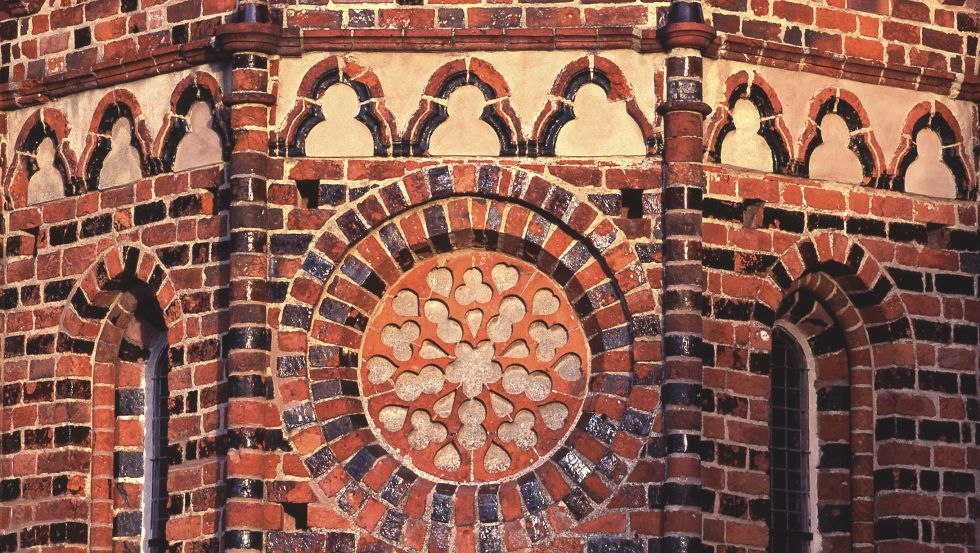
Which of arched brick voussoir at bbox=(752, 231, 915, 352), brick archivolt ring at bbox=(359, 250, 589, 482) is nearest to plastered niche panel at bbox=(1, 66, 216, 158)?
brick archivolt ring at bbox=(359, 250, 589, 482)

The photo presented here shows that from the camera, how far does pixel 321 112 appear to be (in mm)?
22109

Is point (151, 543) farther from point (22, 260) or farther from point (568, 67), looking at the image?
point (568, 67)

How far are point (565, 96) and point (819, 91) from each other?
228 centimetres

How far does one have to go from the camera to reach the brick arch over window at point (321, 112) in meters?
22.0

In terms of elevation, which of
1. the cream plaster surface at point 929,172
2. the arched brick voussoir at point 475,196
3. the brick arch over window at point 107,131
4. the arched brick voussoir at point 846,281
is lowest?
the arched brick voussoir at point 846,281

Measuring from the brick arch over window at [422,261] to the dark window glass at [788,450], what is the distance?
2.06 meters

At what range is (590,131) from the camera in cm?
2195

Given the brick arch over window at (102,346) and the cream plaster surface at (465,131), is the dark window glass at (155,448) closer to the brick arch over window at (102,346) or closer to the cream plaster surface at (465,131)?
the brick arch over window at (102,346)

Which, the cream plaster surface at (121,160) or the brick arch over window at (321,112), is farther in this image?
the cream plaster surface at (121,160)

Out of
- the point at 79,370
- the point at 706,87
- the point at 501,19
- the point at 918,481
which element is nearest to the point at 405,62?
the point at 501,19

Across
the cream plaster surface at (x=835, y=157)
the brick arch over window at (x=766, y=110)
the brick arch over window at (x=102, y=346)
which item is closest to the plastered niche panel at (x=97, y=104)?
the brick arch over window at (x=102, y=346)

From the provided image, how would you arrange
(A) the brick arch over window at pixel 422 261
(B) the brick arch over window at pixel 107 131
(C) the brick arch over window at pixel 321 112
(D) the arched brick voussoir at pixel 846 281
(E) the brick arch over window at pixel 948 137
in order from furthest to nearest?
(E) the brick arch over window at pixel 948 137 < (B) the brick arch over window at pixel 107 131 < (D) the arched brick voussoir at pixel 846 281 < (C) the brick arch over window at pixel 321 112 < (A) the brick arch over window at pixel 422 261

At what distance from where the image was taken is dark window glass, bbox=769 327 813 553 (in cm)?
2308

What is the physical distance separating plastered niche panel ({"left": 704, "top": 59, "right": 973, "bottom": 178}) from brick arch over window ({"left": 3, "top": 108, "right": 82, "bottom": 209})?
5705mm
